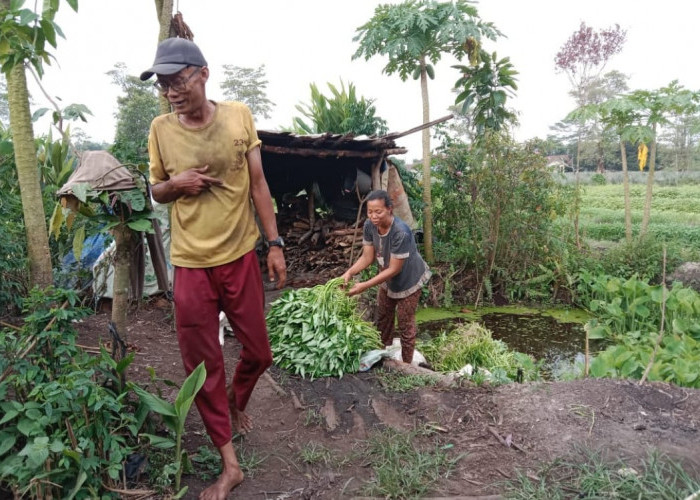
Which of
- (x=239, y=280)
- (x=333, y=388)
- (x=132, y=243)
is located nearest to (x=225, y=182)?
(x=239, y=280)

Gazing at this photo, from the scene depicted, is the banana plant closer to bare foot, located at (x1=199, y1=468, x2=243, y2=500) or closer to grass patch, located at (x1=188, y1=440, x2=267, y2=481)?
bare foot, located at (x1=199, y1=468, x2=243, y2=500)

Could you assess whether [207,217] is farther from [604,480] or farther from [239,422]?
[604,480]

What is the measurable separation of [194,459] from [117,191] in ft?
4.80

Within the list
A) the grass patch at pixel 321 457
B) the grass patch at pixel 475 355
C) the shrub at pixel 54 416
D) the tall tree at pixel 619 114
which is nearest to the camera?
the shrub at pixel 54 416

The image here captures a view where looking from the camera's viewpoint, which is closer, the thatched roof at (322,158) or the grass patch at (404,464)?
the grass patch at (404,464)

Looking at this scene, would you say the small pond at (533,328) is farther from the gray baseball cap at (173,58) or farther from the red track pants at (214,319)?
the gray baseball cap at (173,58)

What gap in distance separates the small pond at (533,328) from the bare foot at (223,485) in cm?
413

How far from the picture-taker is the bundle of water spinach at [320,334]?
3.83 m

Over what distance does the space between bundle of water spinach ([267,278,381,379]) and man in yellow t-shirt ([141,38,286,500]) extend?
142cm

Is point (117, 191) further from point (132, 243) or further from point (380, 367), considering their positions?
point (380, 367)

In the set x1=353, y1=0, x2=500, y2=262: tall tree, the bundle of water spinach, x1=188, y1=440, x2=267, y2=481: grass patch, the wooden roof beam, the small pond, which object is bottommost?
the small pond

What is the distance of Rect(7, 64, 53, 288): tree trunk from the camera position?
8.18 feet

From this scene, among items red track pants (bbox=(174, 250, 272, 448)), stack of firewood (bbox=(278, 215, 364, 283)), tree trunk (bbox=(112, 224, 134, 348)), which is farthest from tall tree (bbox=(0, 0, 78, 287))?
stack of firewood (bbox=(278, 215, 364, 283))

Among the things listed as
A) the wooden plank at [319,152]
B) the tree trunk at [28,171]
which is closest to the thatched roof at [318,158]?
the wooden plank at [319,152]
